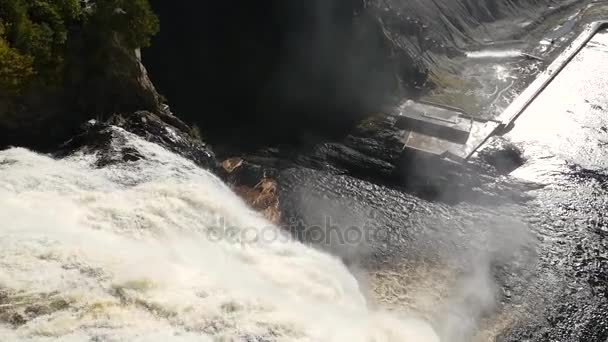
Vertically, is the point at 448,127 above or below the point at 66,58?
below

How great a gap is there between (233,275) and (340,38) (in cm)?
2392

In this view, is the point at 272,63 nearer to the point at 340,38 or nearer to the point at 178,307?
the point at 340,38

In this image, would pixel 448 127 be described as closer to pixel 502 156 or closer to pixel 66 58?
pixel 502 156

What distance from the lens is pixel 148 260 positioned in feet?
51.7

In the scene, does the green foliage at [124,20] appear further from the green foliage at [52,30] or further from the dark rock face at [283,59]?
the dark rock face at [283,59]

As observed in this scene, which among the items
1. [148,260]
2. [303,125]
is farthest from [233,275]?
[303,125]

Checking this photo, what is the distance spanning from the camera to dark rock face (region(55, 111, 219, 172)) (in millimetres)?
21500

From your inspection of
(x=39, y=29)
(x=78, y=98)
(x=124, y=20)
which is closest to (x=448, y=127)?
(x=124, y=20)

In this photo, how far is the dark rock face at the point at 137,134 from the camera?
70.5ft

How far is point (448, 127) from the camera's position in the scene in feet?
108

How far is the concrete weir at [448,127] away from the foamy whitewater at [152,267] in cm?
1241

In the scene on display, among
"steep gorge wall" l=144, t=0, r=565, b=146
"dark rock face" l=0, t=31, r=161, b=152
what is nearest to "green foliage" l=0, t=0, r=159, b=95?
"dark rock face" l=0, t=31, r=161, b=152

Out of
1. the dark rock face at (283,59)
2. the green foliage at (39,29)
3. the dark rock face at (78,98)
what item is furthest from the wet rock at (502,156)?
the green foliage at (39,29)

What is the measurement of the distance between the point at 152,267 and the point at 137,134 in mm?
10049
